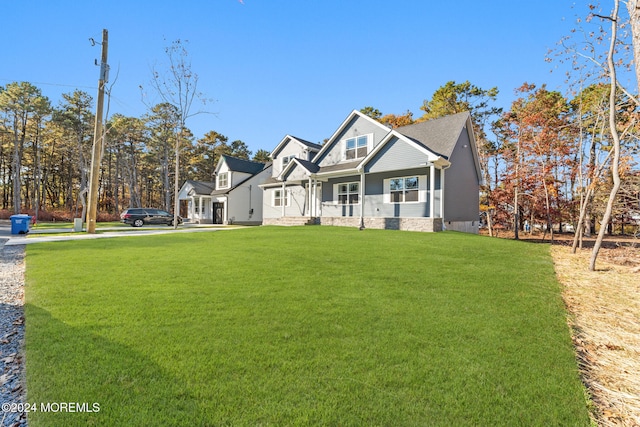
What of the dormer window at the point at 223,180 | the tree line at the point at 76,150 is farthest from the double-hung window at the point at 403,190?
the tree line at the point at 76,150

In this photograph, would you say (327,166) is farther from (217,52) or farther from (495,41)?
(495,41)

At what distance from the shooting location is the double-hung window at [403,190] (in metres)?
15.4

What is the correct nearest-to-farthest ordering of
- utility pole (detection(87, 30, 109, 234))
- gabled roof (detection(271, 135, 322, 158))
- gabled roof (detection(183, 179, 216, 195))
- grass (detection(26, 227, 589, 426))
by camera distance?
grass (detection(26, 227, 589, 426)) → utility pole (detection(87, 30, 109, 234)) → gabled roof (detection(271, 135, 322, 158)) → gabled roof (detection(183, 179, 216, 195))

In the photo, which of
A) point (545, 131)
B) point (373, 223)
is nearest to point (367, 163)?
point (373, 223)

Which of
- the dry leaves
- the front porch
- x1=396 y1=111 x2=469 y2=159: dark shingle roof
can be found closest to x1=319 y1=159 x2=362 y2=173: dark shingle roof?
the front porch

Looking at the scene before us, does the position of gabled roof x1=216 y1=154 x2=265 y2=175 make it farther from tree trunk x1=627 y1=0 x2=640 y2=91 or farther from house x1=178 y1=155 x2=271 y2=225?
tree trunk x1=627 y1=0 x2=640 y2=91

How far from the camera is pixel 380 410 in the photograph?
6.36ft

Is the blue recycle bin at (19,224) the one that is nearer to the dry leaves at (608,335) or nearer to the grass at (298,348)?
the grass at (298,348)

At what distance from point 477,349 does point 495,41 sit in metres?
13.0

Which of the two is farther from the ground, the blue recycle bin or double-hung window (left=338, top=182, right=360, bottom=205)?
double-hung window (left=338, top=182, right=360, bottom=205)

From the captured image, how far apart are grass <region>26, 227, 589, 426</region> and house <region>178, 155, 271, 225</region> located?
21.6m

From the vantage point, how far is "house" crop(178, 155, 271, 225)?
88.3 ft

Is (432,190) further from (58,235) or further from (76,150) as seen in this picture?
(76,150)

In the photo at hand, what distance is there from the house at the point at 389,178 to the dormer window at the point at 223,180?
28.7 feet
